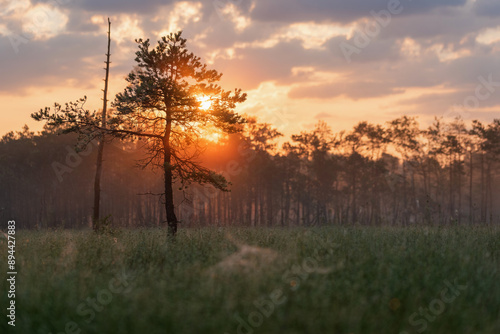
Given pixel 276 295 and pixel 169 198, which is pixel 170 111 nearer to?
pixel 169 198

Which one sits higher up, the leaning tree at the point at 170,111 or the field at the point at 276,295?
the leaning tree at the point at 170,111

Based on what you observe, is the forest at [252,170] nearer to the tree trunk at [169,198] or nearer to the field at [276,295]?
the tree trunk at [169,198]

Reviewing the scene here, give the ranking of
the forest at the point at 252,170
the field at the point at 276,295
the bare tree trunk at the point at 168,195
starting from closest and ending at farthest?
1. the field at the point at 276,295
2. the bare tree trunk at the point at 168,195
3. the forest at the point at 252,170

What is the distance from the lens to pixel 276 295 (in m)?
7.50

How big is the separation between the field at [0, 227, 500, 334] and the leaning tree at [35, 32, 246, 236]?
22.7ft

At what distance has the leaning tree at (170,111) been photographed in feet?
58.4

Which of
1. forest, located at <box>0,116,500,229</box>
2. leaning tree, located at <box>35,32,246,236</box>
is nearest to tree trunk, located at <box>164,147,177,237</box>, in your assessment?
leaning tree, located at <box>35,32,246,236</box>

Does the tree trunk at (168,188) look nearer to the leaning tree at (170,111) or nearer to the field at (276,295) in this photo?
the leaning tree at (170,111)

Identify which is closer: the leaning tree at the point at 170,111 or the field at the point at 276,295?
the field at the point at 276,295

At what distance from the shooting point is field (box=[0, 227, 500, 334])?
682cm

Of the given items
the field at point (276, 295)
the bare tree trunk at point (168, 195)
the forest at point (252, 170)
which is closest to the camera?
the field at point (276, 295)

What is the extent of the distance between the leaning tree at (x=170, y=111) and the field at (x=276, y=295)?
6.91 meters

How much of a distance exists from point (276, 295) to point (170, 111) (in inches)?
479

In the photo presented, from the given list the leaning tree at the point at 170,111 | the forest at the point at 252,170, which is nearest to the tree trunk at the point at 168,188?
the leaning tree at the point at 170,111
